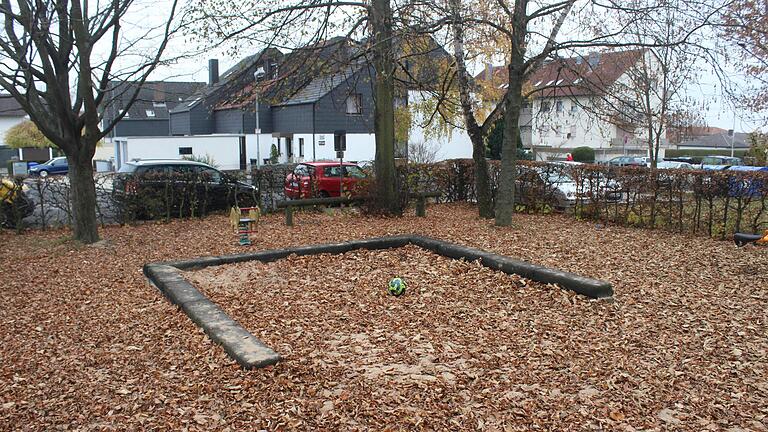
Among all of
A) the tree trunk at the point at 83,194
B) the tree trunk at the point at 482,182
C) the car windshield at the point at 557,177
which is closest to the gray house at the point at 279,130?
the car windshield at the point at 557,177

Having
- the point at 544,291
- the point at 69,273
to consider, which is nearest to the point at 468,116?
the point at 544,291

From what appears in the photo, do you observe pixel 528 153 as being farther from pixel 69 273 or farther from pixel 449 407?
pixel 449 407

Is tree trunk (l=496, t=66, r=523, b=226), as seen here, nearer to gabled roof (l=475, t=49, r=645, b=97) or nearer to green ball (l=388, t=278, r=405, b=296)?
gabled roof (l=475, t=49, r=645, b=97)

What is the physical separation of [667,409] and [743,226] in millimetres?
7666

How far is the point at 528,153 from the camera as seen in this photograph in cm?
3794

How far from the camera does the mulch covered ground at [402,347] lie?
3.93m

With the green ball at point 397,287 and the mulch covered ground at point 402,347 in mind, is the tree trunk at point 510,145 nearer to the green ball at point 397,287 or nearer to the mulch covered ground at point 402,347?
the mulch covered ground at point 402,347

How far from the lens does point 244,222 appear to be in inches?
388

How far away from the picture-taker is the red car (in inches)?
589

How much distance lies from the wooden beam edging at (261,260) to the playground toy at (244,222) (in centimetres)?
148

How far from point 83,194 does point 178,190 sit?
312cm

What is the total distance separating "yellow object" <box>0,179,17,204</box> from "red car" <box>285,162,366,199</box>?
550 centimetres

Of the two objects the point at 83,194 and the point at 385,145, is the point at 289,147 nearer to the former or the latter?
the point at 385,145

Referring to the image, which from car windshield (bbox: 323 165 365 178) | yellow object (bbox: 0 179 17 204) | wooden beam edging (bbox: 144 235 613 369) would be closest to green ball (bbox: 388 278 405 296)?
wooden beam edging (bbox: 144 235 613 369)
